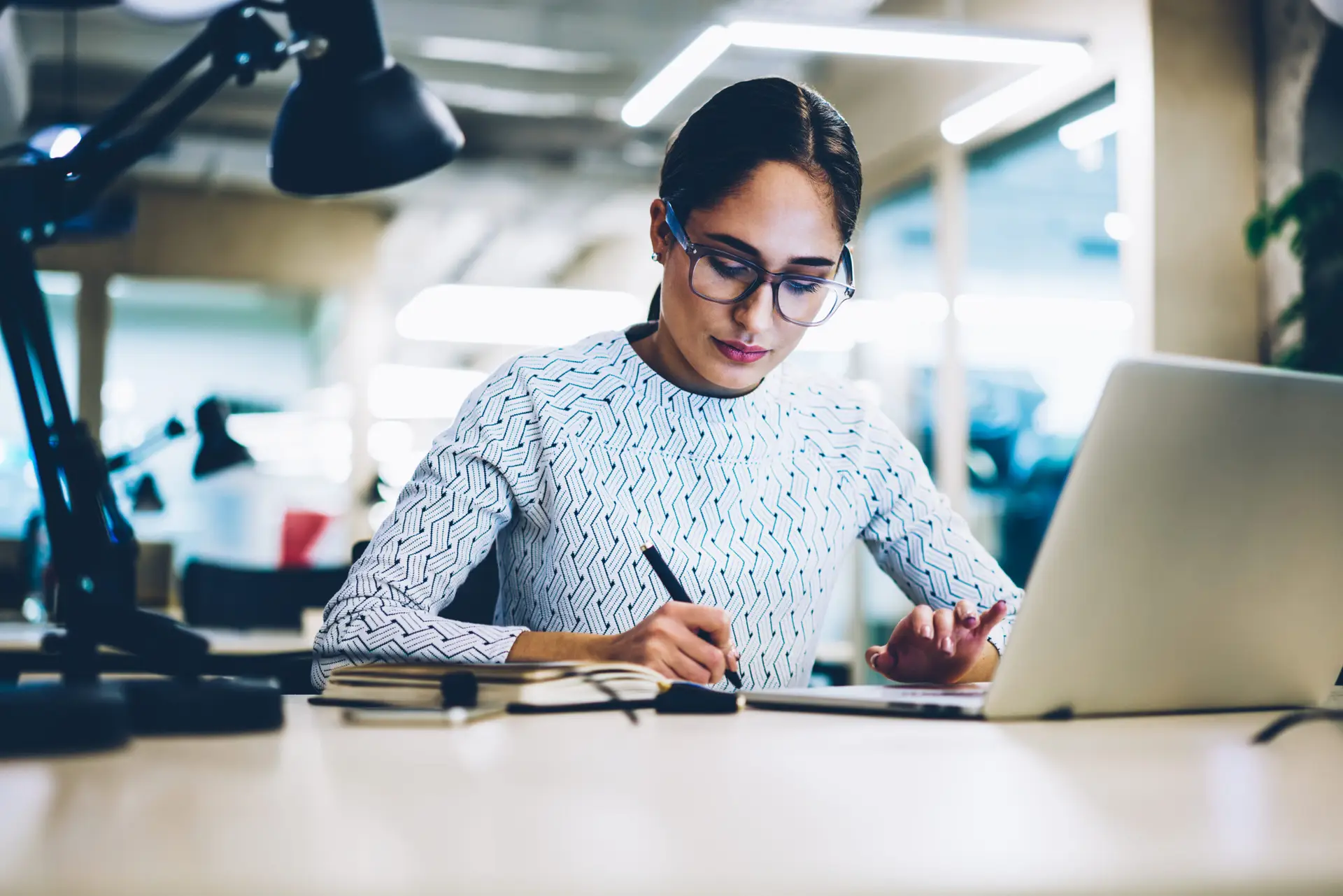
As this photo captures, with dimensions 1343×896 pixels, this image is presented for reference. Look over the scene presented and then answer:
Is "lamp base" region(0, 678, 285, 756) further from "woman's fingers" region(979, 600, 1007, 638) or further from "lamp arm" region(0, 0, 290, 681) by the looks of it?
"woman's fingers" region(979, 600, 1007, 638)

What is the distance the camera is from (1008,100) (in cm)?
404

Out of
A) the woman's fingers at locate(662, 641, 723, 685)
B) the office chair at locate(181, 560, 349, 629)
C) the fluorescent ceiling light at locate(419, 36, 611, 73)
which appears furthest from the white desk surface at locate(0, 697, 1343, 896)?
the fluorescent ceiling light at locate(419, 36, 611, 73)

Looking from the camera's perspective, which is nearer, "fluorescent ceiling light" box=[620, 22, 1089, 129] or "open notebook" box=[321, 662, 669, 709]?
"open notebook" box=[321, 662, 669, 709]

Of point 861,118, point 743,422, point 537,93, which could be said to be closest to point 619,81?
point 537,93

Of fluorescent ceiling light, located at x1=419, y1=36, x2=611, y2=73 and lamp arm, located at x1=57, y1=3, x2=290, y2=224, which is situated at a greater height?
fluorescent ceiling light, located at x1=419, y1=36, x2=611, y2=73

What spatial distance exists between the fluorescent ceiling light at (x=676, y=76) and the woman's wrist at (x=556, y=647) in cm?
239

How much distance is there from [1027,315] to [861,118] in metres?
1.62

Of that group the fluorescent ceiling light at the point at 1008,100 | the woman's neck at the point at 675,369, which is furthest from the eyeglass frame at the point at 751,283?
the fluorescent ceiling light at the point at 1008,100

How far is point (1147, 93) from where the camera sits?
417 cm

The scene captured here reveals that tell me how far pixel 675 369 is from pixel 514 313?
7314 millimetres

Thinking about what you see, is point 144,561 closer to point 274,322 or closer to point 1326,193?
point 1326,193

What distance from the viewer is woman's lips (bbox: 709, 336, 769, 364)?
1565 mm

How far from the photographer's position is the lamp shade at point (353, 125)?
4.40 ft

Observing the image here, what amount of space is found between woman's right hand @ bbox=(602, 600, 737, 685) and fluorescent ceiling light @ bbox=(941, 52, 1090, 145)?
3.13 m
